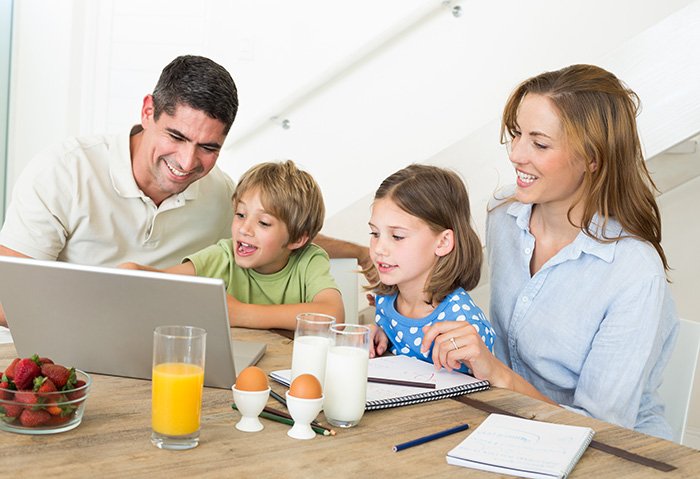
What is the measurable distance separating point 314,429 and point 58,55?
358cm

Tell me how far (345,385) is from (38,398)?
1.44 ft

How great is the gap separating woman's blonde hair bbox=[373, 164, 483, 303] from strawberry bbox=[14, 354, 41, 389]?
1.00m

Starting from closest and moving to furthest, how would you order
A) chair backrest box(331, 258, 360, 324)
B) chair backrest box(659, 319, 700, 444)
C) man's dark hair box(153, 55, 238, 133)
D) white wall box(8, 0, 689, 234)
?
chair backrest box(659, 319, 700, 444)
man's dark hair box(153, 55, 238, 133)
chair backrest box(331, 258, 360, 324)
white wall box(8, 0, 689, 234)

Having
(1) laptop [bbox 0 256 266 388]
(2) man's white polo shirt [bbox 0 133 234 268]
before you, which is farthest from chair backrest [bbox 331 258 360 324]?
(1) laptop [bbox 0 256 266 388]

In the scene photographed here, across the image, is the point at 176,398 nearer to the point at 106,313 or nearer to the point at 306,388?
the point at 306,388

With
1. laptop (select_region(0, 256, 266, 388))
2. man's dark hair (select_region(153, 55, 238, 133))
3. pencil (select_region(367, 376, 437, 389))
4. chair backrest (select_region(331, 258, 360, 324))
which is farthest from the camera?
chair backrest (select_region(331, 258, 360, 324))

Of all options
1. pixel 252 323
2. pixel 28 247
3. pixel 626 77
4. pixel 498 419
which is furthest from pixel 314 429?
pixel 626 77

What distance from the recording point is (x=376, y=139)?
4.02 metres

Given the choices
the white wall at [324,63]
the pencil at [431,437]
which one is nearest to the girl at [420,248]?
the pencil at [431,437]

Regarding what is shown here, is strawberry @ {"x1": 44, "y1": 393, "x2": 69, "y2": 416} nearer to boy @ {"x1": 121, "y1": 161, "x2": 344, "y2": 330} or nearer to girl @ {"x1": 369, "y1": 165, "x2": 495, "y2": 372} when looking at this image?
girl @ {"x1": 369, "y1": 165, "x2": 495, "y2": 372}

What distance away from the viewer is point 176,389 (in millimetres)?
1152

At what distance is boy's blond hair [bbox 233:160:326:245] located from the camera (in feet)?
7.44

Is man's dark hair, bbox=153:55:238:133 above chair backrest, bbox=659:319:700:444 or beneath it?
above

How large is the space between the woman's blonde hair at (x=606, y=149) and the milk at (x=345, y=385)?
2.66ft
